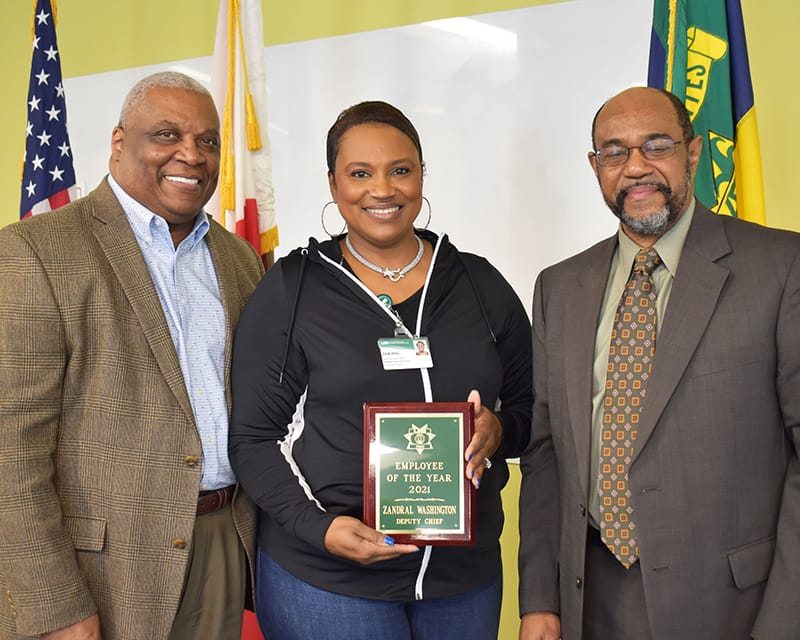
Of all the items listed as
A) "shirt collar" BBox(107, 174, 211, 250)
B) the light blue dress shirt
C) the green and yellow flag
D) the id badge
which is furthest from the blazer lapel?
"shirt collar" BBox(107, 174, 211, 250)

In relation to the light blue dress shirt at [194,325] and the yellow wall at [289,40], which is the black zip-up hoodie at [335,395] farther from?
the yellow wall at [289,40]

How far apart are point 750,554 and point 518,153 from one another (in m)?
2.64

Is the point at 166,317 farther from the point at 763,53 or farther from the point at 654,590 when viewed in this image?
the point at 763,53

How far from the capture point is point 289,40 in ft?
15.5

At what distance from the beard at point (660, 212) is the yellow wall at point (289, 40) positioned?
6.09 ft

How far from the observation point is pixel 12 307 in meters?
1.98

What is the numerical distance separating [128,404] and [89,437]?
0.41ft

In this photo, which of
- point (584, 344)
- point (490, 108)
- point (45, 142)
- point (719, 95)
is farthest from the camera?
point (490, 108)

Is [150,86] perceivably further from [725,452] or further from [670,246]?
[725,452]

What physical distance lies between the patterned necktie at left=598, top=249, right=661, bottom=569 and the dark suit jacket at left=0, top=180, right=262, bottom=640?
1066 mm

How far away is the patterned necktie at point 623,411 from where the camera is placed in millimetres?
1978

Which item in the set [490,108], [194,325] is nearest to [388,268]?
[194,325]

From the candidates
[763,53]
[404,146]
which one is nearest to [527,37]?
[763,53]

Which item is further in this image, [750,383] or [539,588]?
[539,588]
